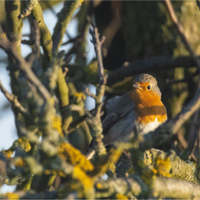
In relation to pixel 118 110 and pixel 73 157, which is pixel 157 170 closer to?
pixel 73 157

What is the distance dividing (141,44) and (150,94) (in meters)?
1.80

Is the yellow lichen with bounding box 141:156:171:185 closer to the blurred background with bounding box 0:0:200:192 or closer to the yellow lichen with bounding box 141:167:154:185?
the yellow lichen with bounding box 141:167:154:185

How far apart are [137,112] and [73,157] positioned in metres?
2.45

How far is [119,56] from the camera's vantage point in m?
6.27

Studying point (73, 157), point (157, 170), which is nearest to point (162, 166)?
point (157, 170)

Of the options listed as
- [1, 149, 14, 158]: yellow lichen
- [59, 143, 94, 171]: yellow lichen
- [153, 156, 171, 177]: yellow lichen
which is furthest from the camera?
[1, 149, 14, 158]: yellow lichen

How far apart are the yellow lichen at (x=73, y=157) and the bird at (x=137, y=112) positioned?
7.10 ft

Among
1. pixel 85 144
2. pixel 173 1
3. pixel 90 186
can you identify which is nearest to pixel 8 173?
pixel 90 186

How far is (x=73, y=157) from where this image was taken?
2.02 m

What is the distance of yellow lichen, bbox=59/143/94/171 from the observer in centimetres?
198

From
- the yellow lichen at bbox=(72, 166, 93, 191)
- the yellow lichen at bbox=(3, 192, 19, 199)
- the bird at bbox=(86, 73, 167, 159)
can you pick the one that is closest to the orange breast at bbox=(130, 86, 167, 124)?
the bird at bbox=(86, 73, 167, 159)

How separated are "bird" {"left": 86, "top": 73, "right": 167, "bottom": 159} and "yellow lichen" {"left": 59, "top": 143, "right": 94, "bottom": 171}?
7.10ft

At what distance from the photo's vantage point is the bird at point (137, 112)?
4.24 meters

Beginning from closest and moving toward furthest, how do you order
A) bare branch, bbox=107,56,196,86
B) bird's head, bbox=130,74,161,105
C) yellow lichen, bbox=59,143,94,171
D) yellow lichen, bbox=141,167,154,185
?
yellow lichen, bbox=59,143,94,171, yellow lichen, bbox=141,167,154,185, bird's head, bbox=130,74,161,105, bare branch, bbox=107,56,196,86
